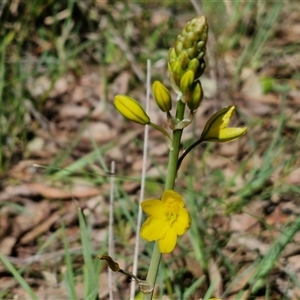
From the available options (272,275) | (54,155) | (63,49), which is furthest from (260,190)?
(63,49)

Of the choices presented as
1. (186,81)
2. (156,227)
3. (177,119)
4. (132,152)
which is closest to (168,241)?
(156,227)

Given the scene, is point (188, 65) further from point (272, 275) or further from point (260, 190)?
point (260, 190)

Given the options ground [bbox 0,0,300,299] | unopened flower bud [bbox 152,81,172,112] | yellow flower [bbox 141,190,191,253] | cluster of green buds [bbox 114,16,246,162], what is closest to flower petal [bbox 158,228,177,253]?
yellow flower [bbox 141,190,191,253]

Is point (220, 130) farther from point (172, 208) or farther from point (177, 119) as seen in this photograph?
point (172, 208)

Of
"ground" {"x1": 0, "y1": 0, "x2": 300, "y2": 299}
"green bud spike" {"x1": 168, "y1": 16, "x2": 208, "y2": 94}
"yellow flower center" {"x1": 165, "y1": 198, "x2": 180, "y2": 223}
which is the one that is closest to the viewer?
"green bud spike" {"x1": 168, "y1": 16, "x2": 208, "y2": 94}

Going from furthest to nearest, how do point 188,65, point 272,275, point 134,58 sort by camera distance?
1. point 134,58
2. point 272,275
3. point 188,65

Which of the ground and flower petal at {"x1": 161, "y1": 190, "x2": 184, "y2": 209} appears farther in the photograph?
the ground

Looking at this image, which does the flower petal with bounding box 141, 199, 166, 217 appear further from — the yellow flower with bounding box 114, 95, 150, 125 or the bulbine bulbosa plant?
the yellow flower with bounding box 114, 95, 150, 125
